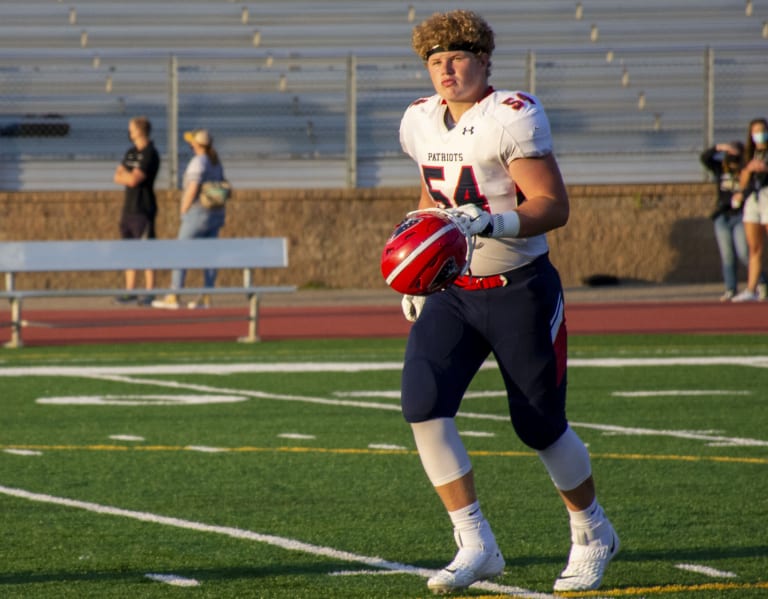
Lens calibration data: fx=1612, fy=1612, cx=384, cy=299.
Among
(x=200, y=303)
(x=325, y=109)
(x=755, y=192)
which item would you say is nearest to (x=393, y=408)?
(x=200, y=303)

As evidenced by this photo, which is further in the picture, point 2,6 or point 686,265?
point 2,6

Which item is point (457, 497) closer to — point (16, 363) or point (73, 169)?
point (16, 363)

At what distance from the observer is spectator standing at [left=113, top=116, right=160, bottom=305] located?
17.5 metres

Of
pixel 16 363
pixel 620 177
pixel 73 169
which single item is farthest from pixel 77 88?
pixel 16 363

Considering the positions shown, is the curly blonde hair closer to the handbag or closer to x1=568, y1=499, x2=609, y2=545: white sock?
x1=568, y1=499, x2=609, y2=545: white sock

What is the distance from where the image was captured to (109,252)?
14633 millimetres

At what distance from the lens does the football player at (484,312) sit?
4.85m

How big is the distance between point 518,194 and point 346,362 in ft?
24.9

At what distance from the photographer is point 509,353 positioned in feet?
16.3

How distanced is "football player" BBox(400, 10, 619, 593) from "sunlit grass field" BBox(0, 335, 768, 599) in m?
0.22

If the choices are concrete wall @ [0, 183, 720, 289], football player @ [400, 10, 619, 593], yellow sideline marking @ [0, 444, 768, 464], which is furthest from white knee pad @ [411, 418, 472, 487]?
concrete wall @ [0, 183, 720, 289]

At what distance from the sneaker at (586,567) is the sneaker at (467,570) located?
0.21 meters

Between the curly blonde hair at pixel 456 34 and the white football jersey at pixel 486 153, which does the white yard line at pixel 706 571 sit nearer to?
the white football jersey at pixel 486 153

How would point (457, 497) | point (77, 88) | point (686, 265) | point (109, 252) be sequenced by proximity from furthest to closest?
point (77, 88), point (686, 265), point (109, 252), point (457, 497)
